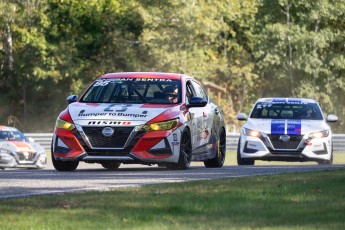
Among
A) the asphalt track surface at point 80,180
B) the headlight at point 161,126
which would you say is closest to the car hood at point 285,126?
the asphalt track surface at point 80,180

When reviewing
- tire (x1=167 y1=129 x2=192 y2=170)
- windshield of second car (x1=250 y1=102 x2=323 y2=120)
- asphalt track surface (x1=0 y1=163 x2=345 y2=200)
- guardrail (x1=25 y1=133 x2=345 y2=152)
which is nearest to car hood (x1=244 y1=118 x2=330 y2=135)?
windshield of second car (x1=250 y1=102 x2=323 y2=120)

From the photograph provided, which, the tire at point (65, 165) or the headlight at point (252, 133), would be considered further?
the headlight at point (252, 133)

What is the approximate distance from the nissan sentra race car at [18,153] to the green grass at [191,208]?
18861 mm

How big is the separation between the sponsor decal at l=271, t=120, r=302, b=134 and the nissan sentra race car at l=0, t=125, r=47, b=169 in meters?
10.0

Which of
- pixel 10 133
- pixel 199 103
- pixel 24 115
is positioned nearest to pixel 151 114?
pixel 199 103

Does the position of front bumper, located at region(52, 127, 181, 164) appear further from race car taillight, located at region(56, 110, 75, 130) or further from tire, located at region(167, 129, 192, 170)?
tire, located at region(167, 129, 192, 170)

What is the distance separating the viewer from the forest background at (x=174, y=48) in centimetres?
5516

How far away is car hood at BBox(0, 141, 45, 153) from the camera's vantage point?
33.0m

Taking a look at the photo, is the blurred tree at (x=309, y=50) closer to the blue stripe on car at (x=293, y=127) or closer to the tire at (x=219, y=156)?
the blue stripe on car at (x=293, y=127)

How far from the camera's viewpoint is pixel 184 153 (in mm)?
19031

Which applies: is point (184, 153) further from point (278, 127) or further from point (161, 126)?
point (278, 127)

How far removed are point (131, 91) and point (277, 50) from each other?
41.7 meters

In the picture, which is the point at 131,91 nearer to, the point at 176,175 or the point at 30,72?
the point at 176,175

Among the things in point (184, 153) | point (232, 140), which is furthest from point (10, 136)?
point (184, 153)
